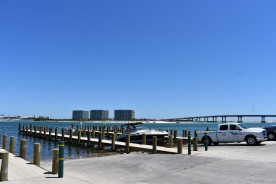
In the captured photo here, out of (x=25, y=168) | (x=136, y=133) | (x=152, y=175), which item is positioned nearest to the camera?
(x=152, y=175)

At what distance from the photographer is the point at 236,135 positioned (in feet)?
85.4

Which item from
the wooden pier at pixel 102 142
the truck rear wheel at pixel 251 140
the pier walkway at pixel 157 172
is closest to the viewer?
the pier walkway at pixel 157 172

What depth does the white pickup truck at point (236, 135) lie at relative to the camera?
25.0 metres

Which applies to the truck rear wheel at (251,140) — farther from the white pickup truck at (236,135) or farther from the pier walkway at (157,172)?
the pier walkway at (157,172)

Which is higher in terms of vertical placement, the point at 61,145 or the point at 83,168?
the point at 61,145

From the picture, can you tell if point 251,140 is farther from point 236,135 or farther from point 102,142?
point 102,142

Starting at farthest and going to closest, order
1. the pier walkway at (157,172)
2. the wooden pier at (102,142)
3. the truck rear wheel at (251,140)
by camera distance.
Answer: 1. the truck rear wheel at (251,140)
2. the wooden pier at (102,142)
3. the pier walkway at (157,172)

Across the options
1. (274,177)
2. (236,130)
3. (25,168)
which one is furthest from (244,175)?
(236,130)

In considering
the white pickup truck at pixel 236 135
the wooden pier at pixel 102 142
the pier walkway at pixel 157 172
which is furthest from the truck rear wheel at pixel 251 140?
the pier walkway at pixel 157 172

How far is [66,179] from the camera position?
436 inches

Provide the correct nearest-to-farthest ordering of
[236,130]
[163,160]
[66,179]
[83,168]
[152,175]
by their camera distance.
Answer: [66,179]
[152,175]
[83,168]
[163,160]
[236,130]

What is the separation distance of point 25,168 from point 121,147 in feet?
48.4

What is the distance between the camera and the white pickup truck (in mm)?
24984

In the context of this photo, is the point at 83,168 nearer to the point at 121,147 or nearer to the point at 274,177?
the point at 274,177
